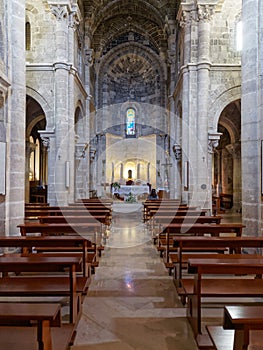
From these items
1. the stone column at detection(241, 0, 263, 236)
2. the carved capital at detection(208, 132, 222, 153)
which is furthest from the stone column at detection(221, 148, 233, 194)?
the stone column at detection(241, 0, 263, 236)

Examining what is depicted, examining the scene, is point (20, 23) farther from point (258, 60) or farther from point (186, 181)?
point (186, 181)

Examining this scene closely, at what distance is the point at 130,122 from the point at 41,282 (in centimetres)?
2934

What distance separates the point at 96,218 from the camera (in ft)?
29.1

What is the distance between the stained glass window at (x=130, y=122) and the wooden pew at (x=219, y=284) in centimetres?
2879

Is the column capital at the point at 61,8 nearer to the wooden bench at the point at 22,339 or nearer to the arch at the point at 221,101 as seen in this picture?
the arch at the point at 221,101

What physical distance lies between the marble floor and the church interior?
3cm

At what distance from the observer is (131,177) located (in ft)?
108

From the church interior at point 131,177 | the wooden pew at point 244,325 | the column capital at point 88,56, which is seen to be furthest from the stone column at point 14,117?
the column capital at point 88,56

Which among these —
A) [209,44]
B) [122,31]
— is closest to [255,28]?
[209,44]

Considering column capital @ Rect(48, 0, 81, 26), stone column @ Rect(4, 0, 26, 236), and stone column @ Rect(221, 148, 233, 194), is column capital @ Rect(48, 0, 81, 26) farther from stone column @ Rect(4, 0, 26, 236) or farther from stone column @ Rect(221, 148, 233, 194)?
stone column @ Rect(221, 148, 233, 194)

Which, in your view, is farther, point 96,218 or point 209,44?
point 209,44

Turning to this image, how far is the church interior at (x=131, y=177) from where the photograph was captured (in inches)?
158

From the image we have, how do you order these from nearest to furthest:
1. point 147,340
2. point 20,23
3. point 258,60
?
point 147,340
point 258,60
point 20,23

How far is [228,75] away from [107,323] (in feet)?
44.4
